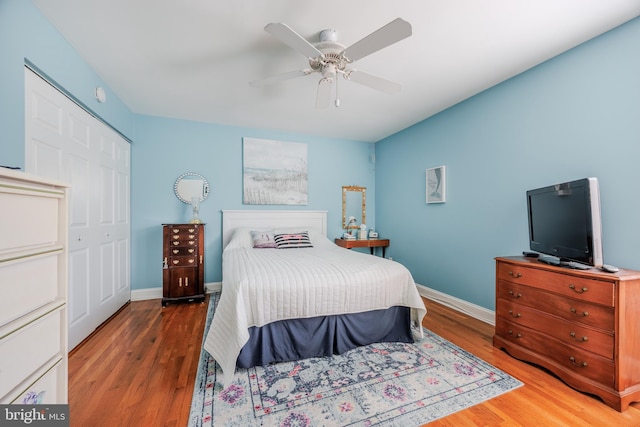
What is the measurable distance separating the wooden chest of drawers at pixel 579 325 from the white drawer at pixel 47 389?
2.89 metres

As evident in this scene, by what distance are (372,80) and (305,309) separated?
6.32 ft

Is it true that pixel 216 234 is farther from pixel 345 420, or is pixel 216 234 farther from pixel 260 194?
pixel 345 420

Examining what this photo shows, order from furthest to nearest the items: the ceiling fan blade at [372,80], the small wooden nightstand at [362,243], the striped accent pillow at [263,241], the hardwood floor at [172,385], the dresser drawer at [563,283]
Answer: the small wooden nightstand at [362,243] < the striped accent pillow at [263,241] < the ceiling fan blade at [372,80] < the dresser drawer at [563,283] < the hardwood floor at [172,385]

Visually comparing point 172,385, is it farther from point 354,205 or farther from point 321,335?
point 354,205

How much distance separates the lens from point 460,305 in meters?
3.18

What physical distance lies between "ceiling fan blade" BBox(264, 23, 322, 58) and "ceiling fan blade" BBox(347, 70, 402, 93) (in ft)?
1.22

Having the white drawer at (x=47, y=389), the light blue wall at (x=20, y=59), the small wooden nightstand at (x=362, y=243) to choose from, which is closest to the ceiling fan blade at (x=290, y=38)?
the light blue wall at (x=20, y=59)

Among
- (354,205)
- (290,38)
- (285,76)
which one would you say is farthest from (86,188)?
(354,205)

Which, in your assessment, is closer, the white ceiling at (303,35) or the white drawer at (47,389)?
the white drawer at (47,389)

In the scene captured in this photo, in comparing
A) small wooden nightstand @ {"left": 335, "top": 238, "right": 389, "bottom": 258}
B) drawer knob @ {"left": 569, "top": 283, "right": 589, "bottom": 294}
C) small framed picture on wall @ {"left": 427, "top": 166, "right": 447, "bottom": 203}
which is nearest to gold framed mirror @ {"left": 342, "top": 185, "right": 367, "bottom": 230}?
small wooden nightstand @ {"left": 335, "top": 238, "right": 389, "bottom": 258}

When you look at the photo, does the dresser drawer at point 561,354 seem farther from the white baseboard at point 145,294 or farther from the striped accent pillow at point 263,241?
the white baseboard at point 145,294

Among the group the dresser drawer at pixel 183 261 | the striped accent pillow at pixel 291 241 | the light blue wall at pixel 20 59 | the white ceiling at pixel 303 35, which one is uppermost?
the white ceiling at pixel 303 35

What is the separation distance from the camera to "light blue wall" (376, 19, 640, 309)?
191cm

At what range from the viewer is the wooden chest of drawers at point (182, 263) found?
11.0ft
